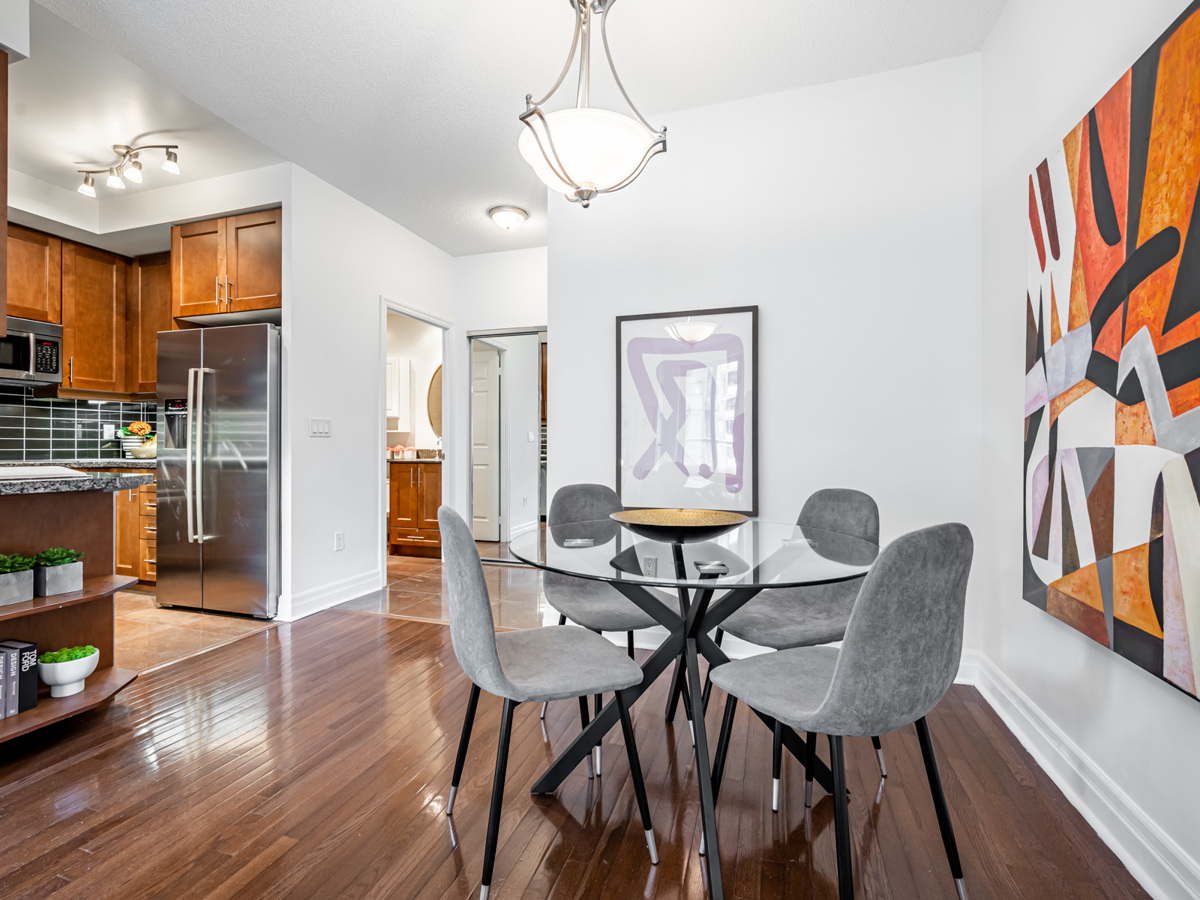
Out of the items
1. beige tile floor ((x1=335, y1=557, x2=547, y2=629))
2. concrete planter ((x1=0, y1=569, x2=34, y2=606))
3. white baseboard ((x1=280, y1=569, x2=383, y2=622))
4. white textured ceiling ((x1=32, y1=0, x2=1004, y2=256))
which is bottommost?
beige tile floor ((x1=335, y1=557, x2=547, y2=629))

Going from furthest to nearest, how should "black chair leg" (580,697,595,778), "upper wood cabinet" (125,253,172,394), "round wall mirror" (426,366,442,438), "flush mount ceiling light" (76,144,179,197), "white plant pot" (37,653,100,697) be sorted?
"round wall mirror" (426,366,442,438) < "upper wood cabinet" (125,253,172,394) < "flush mount ceiling light" (76,144,179,197) < "white plant pot" (37,653,100,697) < "black chair leg" (580,697,595,778)

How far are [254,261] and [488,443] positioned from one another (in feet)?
9.11

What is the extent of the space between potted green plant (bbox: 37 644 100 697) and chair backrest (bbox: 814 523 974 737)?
2.58 meters

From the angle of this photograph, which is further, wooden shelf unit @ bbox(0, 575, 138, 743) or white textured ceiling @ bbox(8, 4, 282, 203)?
white textured ceiling @ bbox(8, 4, 282, 203)

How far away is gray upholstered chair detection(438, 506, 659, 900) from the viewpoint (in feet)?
Answer: 4.59

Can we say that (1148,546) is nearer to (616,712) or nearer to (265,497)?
(616,712)

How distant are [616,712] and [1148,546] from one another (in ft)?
4.56

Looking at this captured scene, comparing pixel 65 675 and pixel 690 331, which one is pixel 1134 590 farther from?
pixel 65 675

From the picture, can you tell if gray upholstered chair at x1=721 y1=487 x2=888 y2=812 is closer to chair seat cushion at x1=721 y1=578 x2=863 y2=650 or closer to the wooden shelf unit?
chair seat cushion at x1=721 y1=578 x2=863 y2=650

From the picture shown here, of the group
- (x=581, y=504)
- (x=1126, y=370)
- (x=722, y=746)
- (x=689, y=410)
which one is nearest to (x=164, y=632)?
(x=581, y=504)

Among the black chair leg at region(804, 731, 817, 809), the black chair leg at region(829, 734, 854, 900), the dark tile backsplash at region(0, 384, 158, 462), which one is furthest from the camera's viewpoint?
the dark tile backsplash at region(0, 384, 158, 462)

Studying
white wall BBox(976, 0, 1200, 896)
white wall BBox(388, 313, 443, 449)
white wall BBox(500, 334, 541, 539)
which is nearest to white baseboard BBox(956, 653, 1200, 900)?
white wall BBox(976, 0, 1200, 896)

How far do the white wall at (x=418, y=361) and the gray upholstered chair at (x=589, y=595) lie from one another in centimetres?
397

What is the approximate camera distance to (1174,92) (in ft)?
4.39
